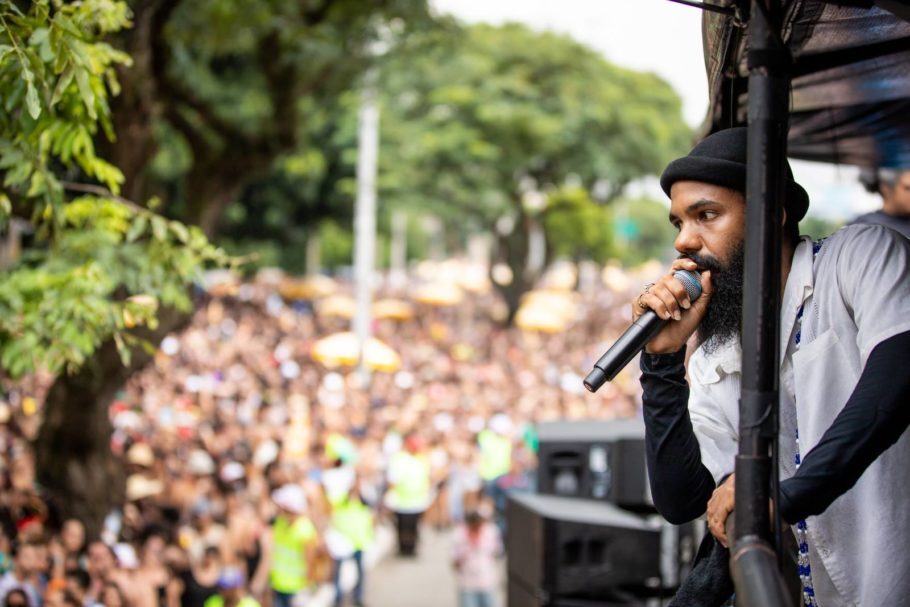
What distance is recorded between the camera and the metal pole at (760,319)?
1902 mm

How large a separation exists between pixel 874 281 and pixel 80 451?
322 inches

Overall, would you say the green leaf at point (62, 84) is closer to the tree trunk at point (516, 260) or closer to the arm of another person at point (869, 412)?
the arm of another person at point (869, 412)

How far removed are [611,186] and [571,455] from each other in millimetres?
25592

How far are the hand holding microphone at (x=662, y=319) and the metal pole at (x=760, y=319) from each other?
215 millimetres

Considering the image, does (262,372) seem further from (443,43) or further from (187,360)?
(443,43)

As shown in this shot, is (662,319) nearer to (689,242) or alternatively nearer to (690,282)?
(690,282)

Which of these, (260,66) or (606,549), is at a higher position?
(260,66)

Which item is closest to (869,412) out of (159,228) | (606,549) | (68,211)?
(159,228)

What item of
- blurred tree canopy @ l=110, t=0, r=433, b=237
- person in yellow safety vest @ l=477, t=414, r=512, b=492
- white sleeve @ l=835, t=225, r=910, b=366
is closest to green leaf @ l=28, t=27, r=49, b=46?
white sleeve @ l=835, t=225, r=910, b=366

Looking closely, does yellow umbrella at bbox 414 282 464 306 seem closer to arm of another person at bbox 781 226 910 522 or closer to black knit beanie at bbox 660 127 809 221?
black knit beanie at bbox 660 127 809 221

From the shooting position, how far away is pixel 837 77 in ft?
11.4

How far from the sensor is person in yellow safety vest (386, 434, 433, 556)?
13875 mm

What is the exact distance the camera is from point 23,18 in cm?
310

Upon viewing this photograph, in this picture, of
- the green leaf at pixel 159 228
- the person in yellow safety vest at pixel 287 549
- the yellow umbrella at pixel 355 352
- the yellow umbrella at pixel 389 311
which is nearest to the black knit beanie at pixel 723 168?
the green leaf at pixel 159 228
